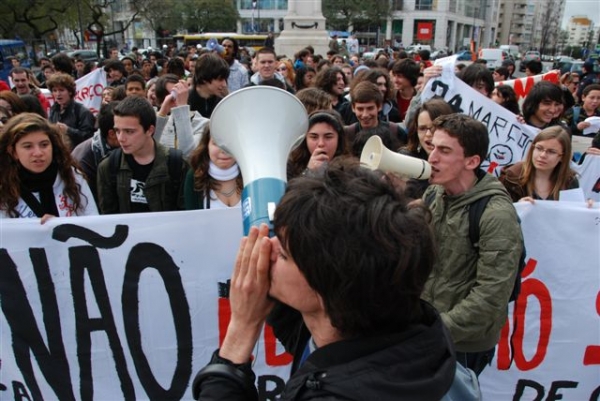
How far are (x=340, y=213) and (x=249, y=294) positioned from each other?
0.98 feet

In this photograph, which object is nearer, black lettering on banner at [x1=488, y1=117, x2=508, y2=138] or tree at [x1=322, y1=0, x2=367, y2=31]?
black lettering on banner at [x1=488, y1=117, x2=508, y2=138]

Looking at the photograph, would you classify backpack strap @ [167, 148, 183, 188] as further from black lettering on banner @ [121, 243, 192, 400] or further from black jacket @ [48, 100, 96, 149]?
black jacket @ [48, 100, 96, 149]

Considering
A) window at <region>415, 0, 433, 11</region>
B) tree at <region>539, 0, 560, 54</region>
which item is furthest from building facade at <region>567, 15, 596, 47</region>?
window at <region>415, 0, 433, 11</region>

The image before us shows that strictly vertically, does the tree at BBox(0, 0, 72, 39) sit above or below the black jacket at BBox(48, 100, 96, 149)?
above

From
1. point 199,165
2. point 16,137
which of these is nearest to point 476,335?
point 199,165

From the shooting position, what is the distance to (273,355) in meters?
2.54

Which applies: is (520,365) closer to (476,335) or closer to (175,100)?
(476,335)

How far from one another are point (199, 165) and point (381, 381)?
1.95 metres

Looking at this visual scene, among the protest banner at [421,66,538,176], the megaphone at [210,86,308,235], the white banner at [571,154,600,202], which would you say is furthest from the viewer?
the protest banner at [421,66,538,176]

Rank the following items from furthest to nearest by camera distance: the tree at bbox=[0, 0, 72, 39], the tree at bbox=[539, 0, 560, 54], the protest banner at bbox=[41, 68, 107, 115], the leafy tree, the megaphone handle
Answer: the tree at bbox=[539, 0, 560, 54]
the leafy tree
the tree at bbox=[0, 0, 72, 39]
the protest banner at bbox=[41, 68, 107, 115]
the megaphone handle

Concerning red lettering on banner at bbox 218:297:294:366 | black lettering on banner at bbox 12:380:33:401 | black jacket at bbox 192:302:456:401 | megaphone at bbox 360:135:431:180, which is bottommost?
black lettering on banner at bbox 12:380:33:401

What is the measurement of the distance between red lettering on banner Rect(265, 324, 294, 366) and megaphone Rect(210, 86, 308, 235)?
121cm

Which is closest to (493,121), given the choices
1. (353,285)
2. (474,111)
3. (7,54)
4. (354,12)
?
(474,111)

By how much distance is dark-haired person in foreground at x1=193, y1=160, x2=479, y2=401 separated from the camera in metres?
0.92
